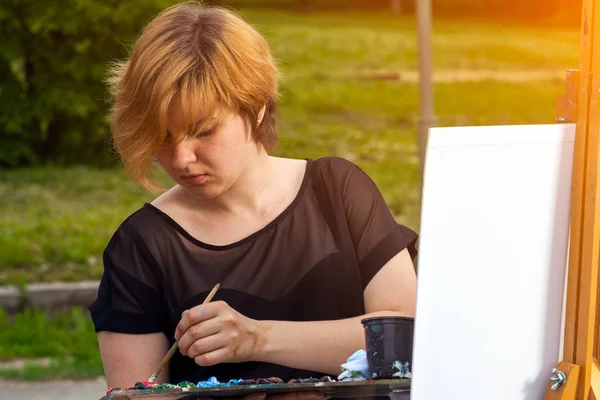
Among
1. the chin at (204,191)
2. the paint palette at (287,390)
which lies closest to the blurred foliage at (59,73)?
the chin at (204,191)

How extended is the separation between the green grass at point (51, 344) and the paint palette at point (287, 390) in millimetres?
3163

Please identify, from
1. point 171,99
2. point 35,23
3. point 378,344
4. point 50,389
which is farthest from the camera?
point 35,23

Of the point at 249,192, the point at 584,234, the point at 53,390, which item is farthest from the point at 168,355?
the point at 53,390

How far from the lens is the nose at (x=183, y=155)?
1.87 metres

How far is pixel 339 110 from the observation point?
898 centimetres

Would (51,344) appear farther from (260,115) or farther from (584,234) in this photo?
(584,234)

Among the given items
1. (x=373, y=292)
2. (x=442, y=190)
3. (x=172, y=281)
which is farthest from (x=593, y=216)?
(x=172, y=281)

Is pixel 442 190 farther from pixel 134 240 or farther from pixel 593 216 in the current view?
pixel 134 240

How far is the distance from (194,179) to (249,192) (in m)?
0.23

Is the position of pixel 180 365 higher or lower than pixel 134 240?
lower

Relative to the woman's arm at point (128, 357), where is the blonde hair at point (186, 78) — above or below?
above

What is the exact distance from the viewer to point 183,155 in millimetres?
1868

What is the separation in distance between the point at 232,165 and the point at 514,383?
2.44ft

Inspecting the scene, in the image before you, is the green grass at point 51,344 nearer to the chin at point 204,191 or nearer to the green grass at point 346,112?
the green grass at point 346,112
